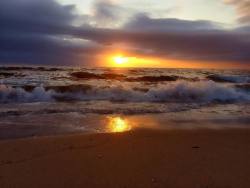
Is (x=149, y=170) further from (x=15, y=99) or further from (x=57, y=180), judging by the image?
(x=15, y=99)

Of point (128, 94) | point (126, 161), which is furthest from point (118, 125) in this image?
point (128, 94)

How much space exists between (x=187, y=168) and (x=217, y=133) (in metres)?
2.84

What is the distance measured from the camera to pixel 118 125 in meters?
8.19

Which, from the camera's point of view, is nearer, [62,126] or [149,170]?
[149,170]

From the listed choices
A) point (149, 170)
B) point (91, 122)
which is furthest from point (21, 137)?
point (149, 170)

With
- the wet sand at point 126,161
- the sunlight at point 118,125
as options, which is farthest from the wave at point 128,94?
the wet sand at point 126,161

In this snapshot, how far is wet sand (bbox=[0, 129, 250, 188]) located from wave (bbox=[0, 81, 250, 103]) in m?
8.81

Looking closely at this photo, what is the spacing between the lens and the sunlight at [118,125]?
7636mm

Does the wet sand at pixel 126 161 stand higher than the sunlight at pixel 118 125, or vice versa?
the wet sand at pixel 126 161

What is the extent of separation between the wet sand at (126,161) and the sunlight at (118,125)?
861mm

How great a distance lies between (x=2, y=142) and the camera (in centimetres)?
602

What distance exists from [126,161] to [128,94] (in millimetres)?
11543

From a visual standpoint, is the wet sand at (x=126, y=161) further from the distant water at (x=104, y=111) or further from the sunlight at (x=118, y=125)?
the distant water at (x=104, y=111)

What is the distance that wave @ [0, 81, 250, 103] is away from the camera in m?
15.4
